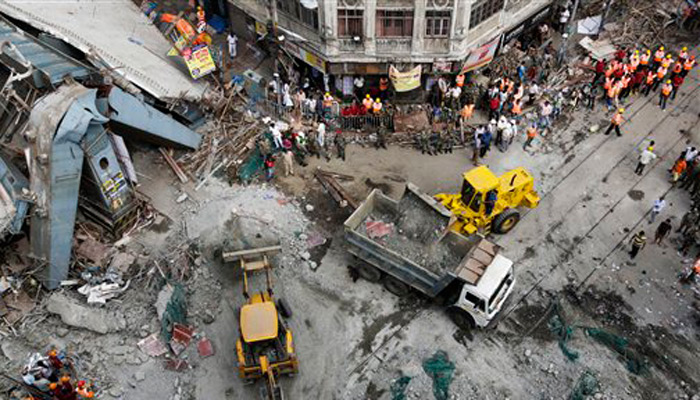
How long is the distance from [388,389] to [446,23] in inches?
654

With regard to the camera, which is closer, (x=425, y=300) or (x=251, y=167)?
(x=425, y=300)

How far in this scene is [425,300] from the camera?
22.9 m

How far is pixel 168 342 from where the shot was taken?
21.5 metres

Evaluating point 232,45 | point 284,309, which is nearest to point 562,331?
point 284,309

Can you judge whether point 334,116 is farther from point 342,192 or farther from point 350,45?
point 342,192

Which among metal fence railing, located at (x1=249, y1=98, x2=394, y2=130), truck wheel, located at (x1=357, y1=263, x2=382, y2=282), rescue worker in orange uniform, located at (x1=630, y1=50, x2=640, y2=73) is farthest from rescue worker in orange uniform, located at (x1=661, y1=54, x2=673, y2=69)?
truck wheel, located at (x1=357, y1=263, x2=382, y2=282)

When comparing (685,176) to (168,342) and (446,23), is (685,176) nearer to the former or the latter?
(446,23)

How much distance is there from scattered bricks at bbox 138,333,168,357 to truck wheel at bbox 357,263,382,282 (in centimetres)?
760

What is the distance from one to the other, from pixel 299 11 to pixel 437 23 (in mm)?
6492

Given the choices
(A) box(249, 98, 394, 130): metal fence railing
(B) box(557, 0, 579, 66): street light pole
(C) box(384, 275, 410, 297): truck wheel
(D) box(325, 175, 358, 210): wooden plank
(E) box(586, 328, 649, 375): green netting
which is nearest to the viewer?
(E) box(586, 328, 649, 375): green netting

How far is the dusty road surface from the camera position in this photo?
68.1 feet

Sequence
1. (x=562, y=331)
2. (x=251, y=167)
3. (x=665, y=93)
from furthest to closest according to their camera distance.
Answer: (x=665, y=93), (x=251, y=167), (x=562, y=331)

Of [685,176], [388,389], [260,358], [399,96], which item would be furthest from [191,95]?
[685,176]

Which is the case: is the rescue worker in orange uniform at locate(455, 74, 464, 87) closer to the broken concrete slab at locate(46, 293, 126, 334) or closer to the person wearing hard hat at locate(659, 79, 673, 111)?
the person wearing hard hat at locate(659, 79, 673, 111)
